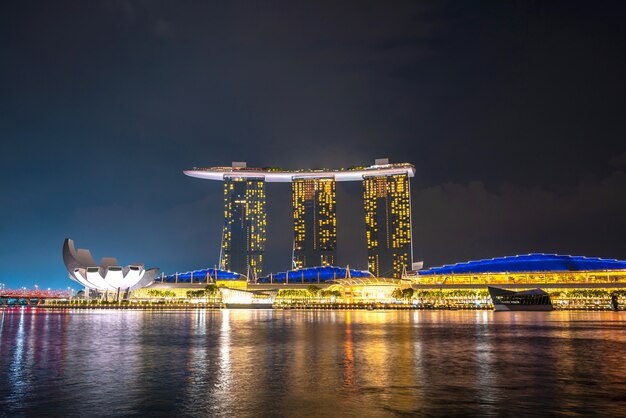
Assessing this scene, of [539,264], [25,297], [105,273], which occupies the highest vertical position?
[539,264]

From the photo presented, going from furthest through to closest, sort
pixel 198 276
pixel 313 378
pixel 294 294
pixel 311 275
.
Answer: pixel 311 275
pixel 198 276
pixel 294 294
pixel 313 378

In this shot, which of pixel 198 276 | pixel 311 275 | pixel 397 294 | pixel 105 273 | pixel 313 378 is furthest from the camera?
pixel 311 275

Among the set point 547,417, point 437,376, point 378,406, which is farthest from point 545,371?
point 378,406

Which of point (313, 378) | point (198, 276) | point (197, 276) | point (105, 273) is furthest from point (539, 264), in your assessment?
point (313, 378)

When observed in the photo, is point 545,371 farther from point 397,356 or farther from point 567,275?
point 567,275

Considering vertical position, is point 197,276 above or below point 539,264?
below

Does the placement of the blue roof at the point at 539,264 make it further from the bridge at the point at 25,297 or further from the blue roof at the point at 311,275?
the bridge at the point at 25,297

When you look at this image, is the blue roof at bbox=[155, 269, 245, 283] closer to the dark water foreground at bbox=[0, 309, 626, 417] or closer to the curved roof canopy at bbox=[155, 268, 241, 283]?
the curved roof canopy at bbox=[155, 268, 241, 283]

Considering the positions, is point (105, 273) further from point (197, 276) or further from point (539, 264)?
point (539, 264)
